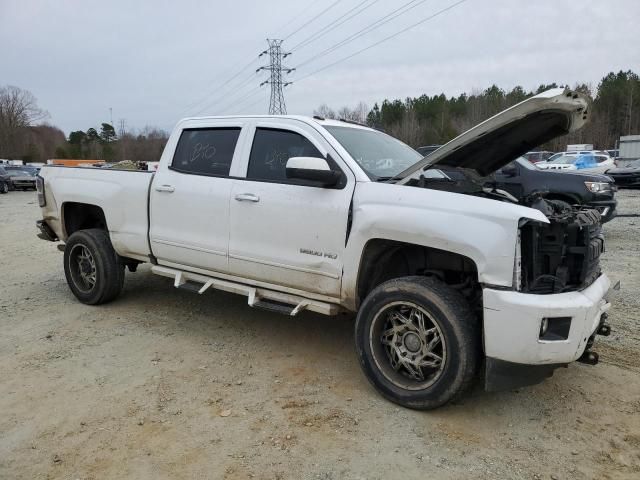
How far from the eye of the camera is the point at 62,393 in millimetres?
3730

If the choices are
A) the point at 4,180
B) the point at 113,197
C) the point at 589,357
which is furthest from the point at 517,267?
the point at 4,180

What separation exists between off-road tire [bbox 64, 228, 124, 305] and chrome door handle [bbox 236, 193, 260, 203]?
2.08 metres

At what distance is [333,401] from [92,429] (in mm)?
1584

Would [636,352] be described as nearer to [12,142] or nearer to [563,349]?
[563,349]

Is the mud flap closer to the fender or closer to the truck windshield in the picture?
the fender

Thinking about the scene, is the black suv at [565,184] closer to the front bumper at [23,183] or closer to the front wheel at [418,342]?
the front wheel at [418,342]

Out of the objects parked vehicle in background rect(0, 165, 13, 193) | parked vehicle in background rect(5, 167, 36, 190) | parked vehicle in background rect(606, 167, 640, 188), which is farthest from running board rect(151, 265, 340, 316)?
parked vehicle in background rect(5, 167, 36, 190)

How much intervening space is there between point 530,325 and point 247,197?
2377 millimetres

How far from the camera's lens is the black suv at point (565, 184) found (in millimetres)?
8766

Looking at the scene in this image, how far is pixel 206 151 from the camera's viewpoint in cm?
479

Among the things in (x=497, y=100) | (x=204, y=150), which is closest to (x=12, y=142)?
(x=497, y=100)

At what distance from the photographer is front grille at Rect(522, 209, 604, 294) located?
10.4 ft

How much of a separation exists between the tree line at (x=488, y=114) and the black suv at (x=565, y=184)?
→ 153 feet

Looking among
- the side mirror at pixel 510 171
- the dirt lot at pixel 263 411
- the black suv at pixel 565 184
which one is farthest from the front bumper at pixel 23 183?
the black suv at pixel 565 184
